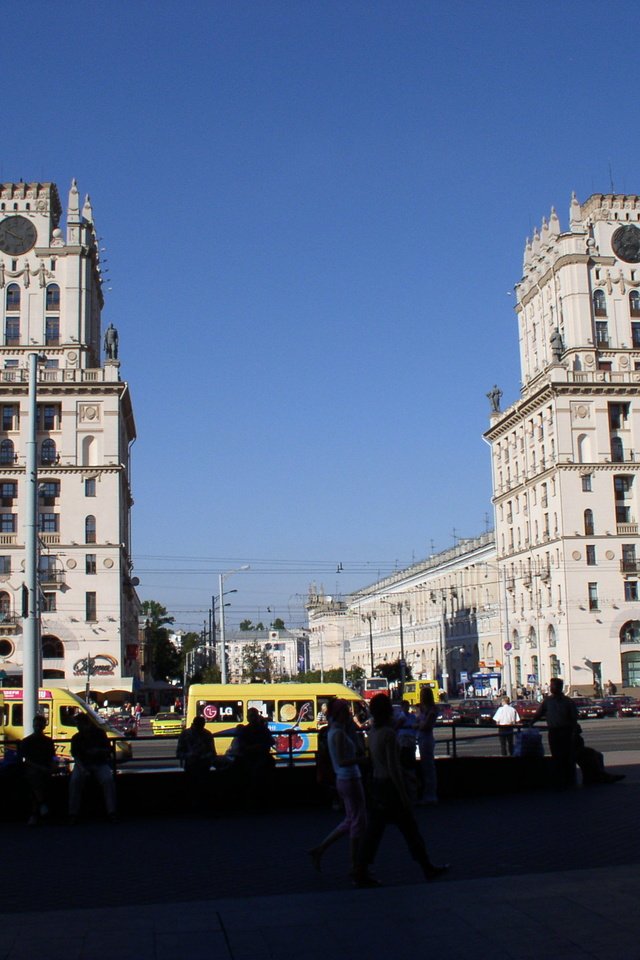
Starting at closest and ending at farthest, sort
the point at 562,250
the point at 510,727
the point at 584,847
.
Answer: the point at 584,847 → the point at 510,727 → the point at 562,250

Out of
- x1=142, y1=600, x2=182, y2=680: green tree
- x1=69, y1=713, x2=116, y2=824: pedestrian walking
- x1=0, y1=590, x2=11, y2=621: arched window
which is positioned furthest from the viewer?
x1=142, y1=600, x2=182, y2=680: green tree

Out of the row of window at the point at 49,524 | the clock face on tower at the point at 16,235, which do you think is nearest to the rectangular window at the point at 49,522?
the row of window at the point at 49,524

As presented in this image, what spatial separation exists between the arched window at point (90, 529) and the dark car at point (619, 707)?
36.0m

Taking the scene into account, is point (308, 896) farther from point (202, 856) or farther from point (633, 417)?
point (633, 417)

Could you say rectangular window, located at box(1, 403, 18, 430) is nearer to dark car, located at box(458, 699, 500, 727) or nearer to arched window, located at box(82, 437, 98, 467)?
arched window, located at box(82, 437, 98, 467)

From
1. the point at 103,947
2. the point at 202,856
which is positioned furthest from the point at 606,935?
the point at 202,856

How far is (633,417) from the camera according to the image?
79.4 m

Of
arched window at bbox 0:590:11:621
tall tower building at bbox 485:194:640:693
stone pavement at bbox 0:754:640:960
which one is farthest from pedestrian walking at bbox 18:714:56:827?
tall tower building at bbox 485:194:640:693

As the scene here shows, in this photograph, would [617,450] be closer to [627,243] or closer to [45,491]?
[627,243]

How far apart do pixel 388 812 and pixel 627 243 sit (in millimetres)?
80407

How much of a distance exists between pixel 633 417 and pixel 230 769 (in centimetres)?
6739

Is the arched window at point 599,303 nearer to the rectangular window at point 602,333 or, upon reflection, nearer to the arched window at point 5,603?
the rectangular window at point 602,333

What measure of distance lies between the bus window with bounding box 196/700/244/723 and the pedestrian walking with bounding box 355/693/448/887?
18295 mm

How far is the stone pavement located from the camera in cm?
823
